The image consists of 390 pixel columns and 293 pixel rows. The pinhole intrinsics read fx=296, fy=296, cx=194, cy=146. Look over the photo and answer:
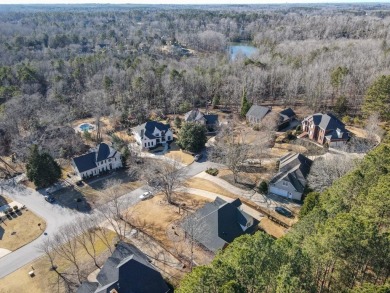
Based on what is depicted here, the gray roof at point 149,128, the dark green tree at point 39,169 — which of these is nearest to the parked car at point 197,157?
the gray roof at point 149,128

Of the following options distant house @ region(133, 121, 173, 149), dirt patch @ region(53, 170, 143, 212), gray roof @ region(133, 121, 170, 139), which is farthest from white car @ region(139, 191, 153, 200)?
gray roof @ region(133, 121, 170, 139)

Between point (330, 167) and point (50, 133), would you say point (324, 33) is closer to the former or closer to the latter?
point (330, 167)

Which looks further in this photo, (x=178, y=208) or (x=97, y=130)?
(x=97, y=130)

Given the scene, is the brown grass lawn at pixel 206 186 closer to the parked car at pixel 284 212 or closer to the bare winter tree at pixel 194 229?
the parked car at pixel 284 212

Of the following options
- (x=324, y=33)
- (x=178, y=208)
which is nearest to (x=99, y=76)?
(x=178, y=208)

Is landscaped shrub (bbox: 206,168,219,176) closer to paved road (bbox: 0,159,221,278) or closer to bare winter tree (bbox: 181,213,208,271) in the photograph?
paved road (bbox: 0,159,221,278)
